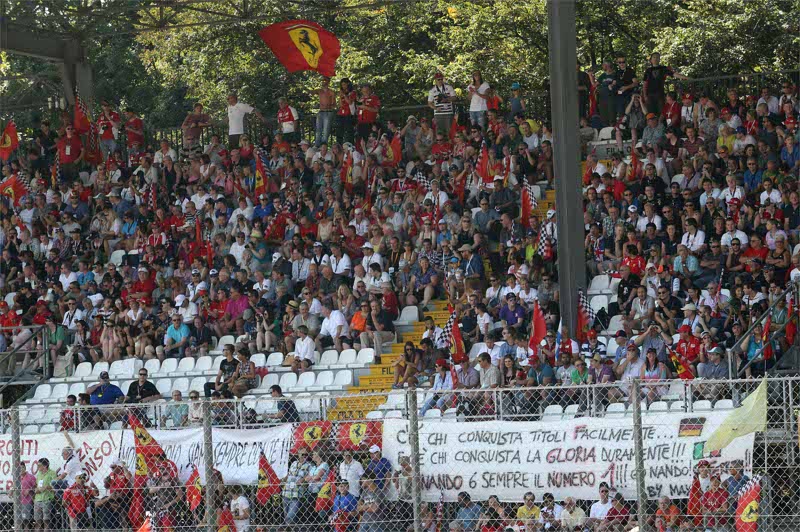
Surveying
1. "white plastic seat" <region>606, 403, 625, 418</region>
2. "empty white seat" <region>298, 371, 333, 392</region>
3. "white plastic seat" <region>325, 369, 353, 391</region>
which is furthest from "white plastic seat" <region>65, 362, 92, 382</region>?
"white plastic seat" <region>606, 403, 625, 418</region>

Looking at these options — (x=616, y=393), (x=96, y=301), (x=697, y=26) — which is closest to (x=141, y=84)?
(x=697, y=26)

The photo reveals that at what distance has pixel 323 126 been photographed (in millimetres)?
27641

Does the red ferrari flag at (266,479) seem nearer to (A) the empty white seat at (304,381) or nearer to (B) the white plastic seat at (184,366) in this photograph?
(A) the empty white seat at (304,381)

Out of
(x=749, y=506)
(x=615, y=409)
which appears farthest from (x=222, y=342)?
(x=749, y=506)

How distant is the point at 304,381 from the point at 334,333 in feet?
4.22

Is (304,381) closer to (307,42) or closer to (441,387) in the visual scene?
(441,387)

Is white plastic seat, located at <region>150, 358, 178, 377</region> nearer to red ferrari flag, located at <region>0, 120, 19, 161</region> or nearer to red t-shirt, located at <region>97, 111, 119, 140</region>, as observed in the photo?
red t-shirt, located at <region>97, 111, 119, 140</region>

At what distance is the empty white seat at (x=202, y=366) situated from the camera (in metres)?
21.5

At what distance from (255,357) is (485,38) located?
1873cm

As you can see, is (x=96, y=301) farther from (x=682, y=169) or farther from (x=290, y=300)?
→ (x=682, y=169)

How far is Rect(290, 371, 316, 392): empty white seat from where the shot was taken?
65.9ft

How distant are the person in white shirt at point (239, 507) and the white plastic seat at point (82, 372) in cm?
1032

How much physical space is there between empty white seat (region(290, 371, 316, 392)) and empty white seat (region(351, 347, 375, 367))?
760 mm

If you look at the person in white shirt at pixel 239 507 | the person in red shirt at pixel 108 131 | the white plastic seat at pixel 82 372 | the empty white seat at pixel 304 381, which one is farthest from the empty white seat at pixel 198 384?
the person in red shirt at pixel 108 131
